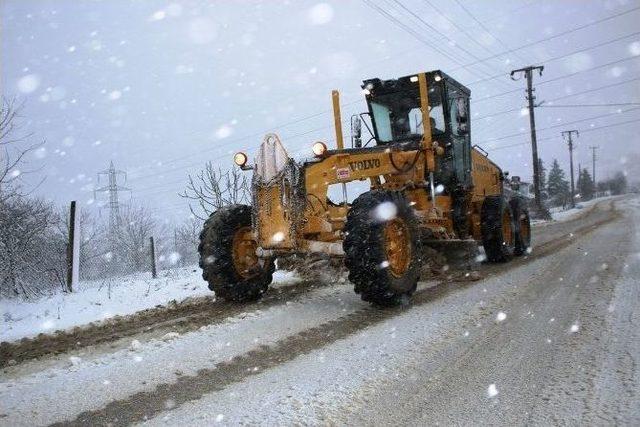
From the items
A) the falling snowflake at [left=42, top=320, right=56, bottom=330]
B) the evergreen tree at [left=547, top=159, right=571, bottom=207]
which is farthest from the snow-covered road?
the evergreen tree at [left=547, top=159, right=571, bottom=207]

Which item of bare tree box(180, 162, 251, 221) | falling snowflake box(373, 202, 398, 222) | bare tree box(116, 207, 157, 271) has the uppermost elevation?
bare tree box(180, 162, 251, 221)

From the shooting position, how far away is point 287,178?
18.3ft

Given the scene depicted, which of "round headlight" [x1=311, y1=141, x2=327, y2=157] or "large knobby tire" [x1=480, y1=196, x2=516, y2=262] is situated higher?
"round headlight" [x1=311, y1=141, x2=327, y2=157]

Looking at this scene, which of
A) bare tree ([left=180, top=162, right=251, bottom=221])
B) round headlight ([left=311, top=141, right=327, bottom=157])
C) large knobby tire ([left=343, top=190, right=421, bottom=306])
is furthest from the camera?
bare tree ([left=180, top=162, right=251, bottom=221])

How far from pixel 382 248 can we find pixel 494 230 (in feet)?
14.3

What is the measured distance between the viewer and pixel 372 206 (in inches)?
195

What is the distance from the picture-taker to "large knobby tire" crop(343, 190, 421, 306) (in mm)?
4773

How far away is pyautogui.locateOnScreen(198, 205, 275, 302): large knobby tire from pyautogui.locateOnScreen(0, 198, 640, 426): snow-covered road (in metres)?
0.60

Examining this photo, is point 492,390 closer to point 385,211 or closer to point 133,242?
point 385,211

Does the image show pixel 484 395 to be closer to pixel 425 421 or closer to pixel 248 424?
pixel 425 421

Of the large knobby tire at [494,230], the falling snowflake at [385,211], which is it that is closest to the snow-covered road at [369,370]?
the falling snowflake at [385,211]

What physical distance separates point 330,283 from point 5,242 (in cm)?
771

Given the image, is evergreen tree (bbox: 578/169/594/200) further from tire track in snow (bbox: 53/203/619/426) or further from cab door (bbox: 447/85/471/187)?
tire track in snow (bbox: 53/203/619/426)

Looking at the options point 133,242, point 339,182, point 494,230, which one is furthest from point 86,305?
point 133,242
